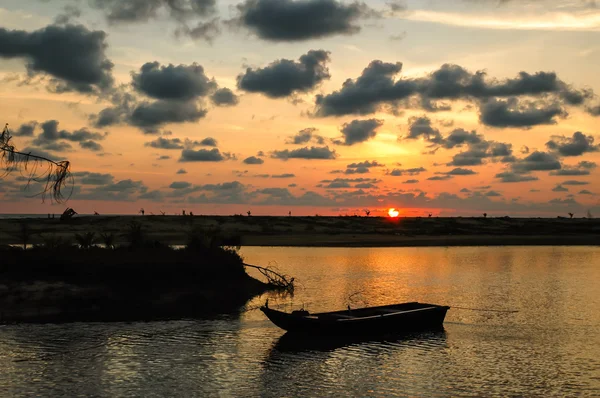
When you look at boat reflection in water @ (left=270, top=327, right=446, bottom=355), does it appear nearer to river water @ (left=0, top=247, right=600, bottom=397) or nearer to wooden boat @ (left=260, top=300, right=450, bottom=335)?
river water @ (left=0, top=247, right=600, bottom=397)

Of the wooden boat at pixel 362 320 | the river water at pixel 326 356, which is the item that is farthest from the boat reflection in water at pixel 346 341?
the wooden boat at pixel 362 320

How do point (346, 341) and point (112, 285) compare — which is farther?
point (112, 285)

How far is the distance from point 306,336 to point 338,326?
2.04m

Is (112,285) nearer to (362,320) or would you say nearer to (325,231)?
(362,320)

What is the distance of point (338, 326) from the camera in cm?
3145

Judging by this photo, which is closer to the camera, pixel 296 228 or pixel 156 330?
pixel 156 330

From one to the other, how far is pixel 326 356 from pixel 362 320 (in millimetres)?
4081

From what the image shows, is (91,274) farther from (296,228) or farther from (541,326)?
(296,228)

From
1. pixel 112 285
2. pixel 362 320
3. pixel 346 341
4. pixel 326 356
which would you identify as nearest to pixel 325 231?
pixel 112 285

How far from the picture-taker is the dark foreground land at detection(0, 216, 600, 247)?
108 meters

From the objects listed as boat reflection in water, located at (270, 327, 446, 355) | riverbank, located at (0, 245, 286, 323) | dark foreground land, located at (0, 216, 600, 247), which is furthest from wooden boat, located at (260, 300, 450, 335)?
dark foreground land, located at (0, 216, 600, 247)

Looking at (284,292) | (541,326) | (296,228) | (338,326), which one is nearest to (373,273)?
(284,292)

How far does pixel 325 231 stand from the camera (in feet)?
446

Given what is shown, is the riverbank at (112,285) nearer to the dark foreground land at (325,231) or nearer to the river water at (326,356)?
the river water at (326,356)
